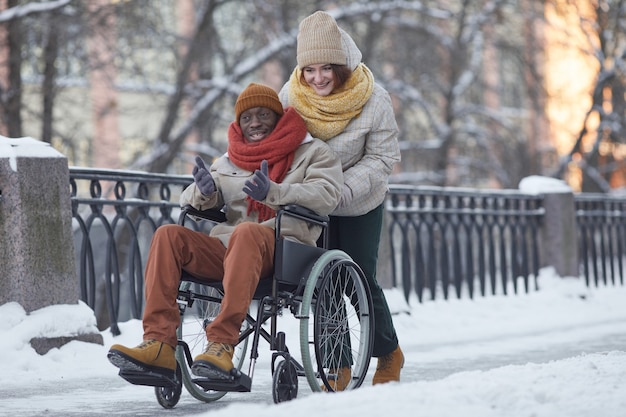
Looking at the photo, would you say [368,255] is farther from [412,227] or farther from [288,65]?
[288,65]

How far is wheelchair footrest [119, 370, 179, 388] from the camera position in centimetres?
522

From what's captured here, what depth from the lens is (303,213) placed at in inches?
220

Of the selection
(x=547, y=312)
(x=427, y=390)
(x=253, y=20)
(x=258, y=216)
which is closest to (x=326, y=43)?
(x=258, y=216)

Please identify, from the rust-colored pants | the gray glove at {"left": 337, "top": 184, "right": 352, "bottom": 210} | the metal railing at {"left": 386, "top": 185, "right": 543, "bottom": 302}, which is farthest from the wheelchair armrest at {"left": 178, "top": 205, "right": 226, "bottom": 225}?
the metal railing at {"left": 386, "top": 185, "right": 543, "bottom": 302}

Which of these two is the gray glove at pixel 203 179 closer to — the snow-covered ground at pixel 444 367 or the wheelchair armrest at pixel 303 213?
the wheelchair armrest at pixel 303 213

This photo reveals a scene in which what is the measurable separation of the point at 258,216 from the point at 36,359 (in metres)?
2.33

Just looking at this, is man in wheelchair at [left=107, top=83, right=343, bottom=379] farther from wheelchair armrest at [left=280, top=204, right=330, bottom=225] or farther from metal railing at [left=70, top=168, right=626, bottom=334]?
metal railing at [left=70, top=168, right=626, bottom=334]

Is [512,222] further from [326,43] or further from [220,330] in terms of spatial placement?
[220,330]

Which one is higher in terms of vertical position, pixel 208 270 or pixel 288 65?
pixel 288 65

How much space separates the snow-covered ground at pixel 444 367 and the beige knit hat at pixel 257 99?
4.58ft

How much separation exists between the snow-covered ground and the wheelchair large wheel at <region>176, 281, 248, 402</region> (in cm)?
8

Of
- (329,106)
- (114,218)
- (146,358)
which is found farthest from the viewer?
(114,218)

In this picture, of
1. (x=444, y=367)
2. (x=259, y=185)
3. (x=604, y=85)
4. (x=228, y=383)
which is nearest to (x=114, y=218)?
(x=444, y=367)

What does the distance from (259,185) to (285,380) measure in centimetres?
87
